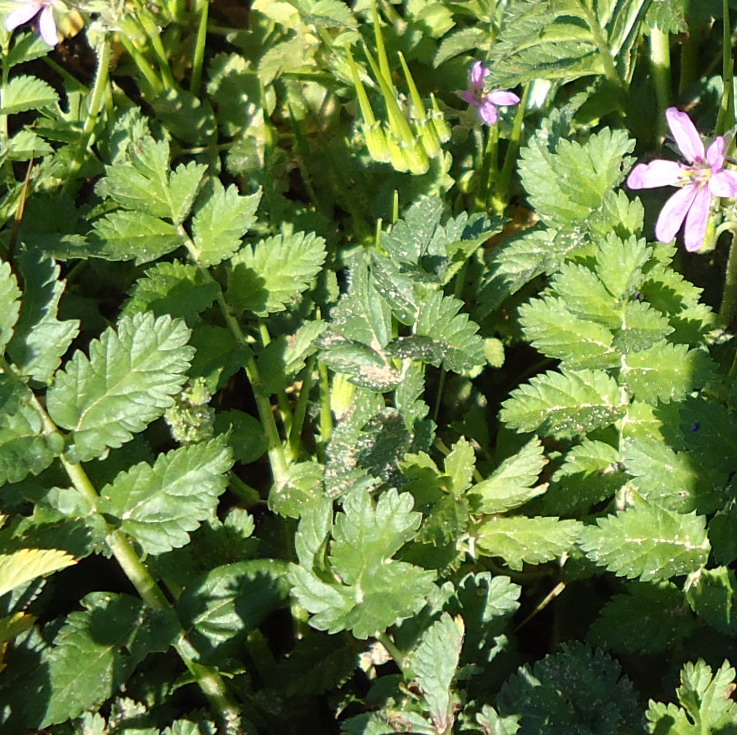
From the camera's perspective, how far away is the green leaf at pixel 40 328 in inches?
70.3

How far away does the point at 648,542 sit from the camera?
1775 millimetres

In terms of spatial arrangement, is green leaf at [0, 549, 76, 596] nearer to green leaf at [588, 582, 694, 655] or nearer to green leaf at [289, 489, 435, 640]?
green leaf at [289, 489, 435, 640]

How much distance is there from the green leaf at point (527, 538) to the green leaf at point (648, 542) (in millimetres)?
45

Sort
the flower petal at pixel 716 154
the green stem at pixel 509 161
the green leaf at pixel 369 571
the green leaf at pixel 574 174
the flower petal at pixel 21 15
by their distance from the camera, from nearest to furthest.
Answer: the green leaf at pixel 369 571
the flower petal at pixel 716 154
the green leaf at pixel 574 174
the green stem at pixel 509 161
the flower petal at pixel 21 15

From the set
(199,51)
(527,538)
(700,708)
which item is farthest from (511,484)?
(199,51)

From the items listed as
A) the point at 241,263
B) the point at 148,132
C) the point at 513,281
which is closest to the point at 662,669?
the point at 513,281

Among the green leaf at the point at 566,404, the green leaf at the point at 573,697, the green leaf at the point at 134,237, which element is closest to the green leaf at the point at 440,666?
the green leaf at the point at 573,697

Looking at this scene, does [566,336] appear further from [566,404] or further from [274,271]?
[274,271]

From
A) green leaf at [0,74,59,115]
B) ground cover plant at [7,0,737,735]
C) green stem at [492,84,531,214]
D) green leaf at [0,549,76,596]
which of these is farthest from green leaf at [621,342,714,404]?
green leaf at [0,74,59,115]

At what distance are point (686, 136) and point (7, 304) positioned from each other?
141cm

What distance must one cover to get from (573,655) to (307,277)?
0.98 meters

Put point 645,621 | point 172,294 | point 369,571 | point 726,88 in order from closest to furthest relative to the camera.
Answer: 1. point 369,571
2. point 645,621
3. point 726,88
4. point 172,294

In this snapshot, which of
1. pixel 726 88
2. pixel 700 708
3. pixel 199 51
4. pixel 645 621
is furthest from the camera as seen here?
pixel 199 51

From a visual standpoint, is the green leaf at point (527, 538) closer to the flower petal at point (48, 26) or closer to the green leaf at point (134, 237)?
the green leaf at point (134, 237)
